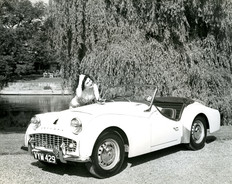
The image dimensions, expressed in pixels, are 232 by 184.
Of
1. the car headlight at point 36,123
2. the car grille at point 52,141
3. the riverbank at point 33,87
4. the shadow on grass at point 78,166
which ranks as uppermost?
the car headlight at point 36,123

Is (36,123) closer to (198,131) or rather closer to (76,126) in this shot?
(76,126)

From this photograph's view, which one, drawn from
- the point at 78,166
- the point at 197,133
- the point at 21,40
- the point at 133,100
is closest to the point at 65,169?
the point at 78,166

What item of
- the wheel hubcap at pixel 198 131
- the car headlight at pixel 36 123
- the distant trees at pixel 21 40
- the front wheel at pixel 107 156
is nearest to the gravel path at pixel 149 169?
the front wheel at pixel 107 156

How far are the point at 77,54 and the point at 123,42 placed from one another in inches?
69.6

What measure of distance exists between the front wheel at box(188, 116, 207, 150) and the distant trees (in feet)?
202

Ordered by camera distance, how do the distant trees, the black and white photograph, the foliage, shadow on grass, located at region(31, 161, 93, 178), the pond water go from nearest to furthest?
the black and white photograph
shadow on grass, located at region(31, 161, 93, 178)
the foliage
the pond water
the distant trees

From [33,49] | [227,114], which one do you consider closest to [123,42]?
[227,114]

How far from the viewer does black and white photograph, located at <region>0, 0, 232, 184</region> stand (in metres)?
5.17

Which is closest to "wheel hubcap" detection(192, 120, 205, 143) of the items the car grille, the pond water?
the car grille

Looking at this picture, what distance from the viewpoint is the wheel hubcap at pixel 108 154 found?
5.18m

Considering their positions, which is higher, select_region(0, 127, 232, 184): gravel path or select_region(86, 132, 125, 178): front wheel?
select_region(86, 132, 125, 178): front wheel

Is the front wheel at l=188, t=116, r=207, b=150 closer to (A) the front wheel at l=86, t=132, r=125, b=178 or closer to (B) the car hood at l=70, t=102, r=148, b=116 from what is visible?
(B) the car hood at l=70, t=102, r=148, b=116

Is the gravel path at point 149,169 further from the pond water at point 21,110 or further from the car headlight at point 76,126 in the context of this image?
the pond water at point 21,110

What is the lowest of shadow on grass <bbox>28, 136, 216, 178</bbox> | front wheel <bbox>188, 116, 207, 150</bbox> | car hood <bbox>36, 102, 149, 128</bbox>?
shadow on grass <bbox>28, 136, 216, 178</bbox>
